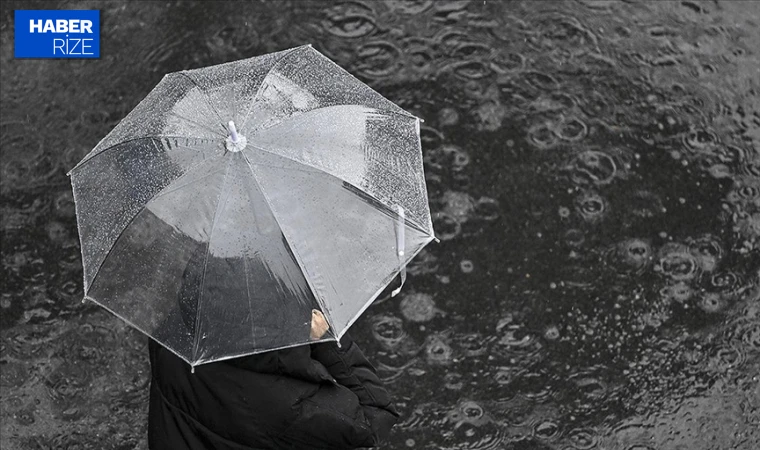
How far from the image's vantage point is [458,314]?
14.2 feet

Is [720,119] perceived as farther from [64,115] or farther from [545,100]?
[64,115]

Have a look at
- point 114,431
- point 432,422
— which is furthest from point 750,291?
point 114,431

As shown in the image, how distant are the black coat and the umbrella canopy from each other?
0.11 meters

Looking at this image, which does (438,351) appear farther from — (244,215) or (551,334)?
(244,215)

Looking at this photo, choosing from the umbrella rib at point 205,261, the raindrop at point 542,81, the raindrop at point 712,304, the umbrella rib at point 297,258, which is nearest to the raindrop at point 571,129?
the raindrop at point 542,81

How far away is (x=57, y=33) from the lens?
513cm

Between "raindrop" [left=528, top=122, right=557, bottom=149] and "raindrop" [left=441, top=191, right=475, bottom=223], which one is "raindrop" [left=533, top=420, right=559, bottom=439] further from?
"raindrop" [left=528, top=122, right=557, bottom=149]

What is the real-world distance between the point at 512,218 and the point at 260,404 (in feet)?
6.27

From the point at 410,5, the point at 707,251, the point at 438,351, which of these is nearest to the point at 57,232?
the point at 438,351

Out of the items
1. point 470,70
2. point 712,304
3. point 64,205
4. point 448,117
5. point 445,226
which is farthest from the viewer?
point 470,70

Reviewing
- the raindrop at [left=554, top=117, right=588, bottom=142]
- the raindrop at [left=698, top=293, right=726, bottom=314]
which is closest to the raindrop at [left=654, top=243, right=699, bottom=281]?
the raindrop at [left=698, top=293, right=726, bottom=314]

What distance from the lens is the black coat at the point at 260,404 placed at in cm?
297

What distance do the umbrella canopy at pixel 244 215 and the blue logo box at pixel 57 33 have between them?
6.67 feet

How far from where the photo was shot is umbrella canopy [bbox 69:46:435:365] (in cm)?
292
